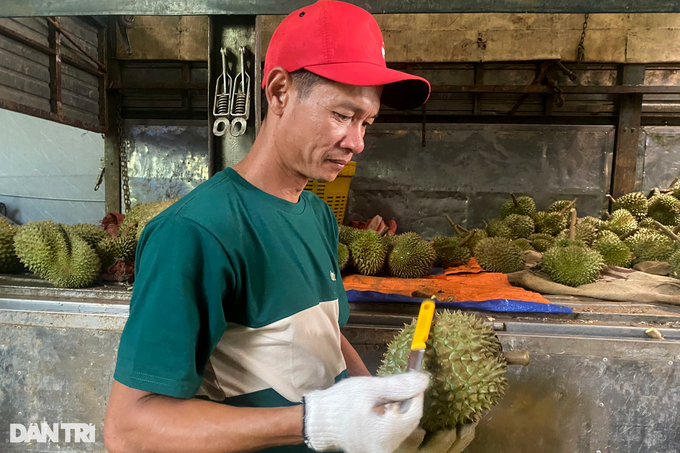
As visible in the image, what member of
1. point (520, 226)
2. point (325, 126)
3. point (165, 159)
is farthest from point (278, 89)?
point (165, 159)

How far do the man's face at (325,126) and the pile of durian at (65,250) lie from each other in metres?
1.56

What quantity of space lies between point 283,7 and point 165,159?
533cm

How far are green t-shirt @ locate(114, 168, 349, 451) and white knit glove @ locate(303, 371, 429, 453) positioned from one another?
22cm

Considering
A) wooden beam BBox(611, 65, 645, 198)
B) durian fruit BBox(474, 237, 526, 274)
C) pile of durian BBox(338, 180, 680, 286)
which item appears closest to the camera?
pile of durian BBox(338, 180, 680, 286)

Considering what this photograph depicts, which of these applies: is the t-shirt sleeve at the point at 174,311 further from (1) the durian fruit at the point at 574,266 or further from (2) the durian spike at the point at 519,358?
(1) the durian fruit at the point at 574,266

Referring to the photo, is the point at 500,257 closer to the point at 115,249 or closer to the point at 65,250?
the point at 115,249

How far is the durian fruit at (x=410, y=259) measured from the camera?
3.07 meters

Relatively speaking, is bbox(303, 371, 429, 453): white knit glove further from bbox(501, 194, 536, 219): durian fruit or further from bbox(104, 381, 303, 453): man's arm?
bbox(501, 194, 536, 219): durian fruit

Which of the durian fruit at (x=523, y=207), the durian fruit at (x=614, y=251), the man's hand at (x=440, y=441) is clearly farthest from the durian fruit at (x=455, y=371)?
the durian fruit at (x=523, y=207)

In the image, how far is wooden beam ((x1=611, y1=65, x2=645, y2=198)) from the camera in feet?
19.7

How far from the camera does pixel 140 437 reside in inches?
35.2

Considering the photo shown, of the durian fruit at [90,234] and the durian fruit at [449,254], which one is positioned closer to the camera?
the durian fruit at [90,234]

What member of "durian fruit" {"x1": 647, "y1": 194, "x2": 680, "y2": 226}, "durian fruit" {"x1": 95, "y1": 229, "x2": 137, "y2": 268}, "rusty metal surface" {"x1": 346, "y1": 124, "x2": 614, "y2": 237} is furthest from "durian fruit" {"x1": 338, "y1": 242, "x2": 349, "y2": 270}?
"durian fruit" {"x1": 647, "y1": 194, "x2": 680, "y2": 226}

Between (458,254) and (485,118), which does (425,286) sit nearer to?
(458,254)
